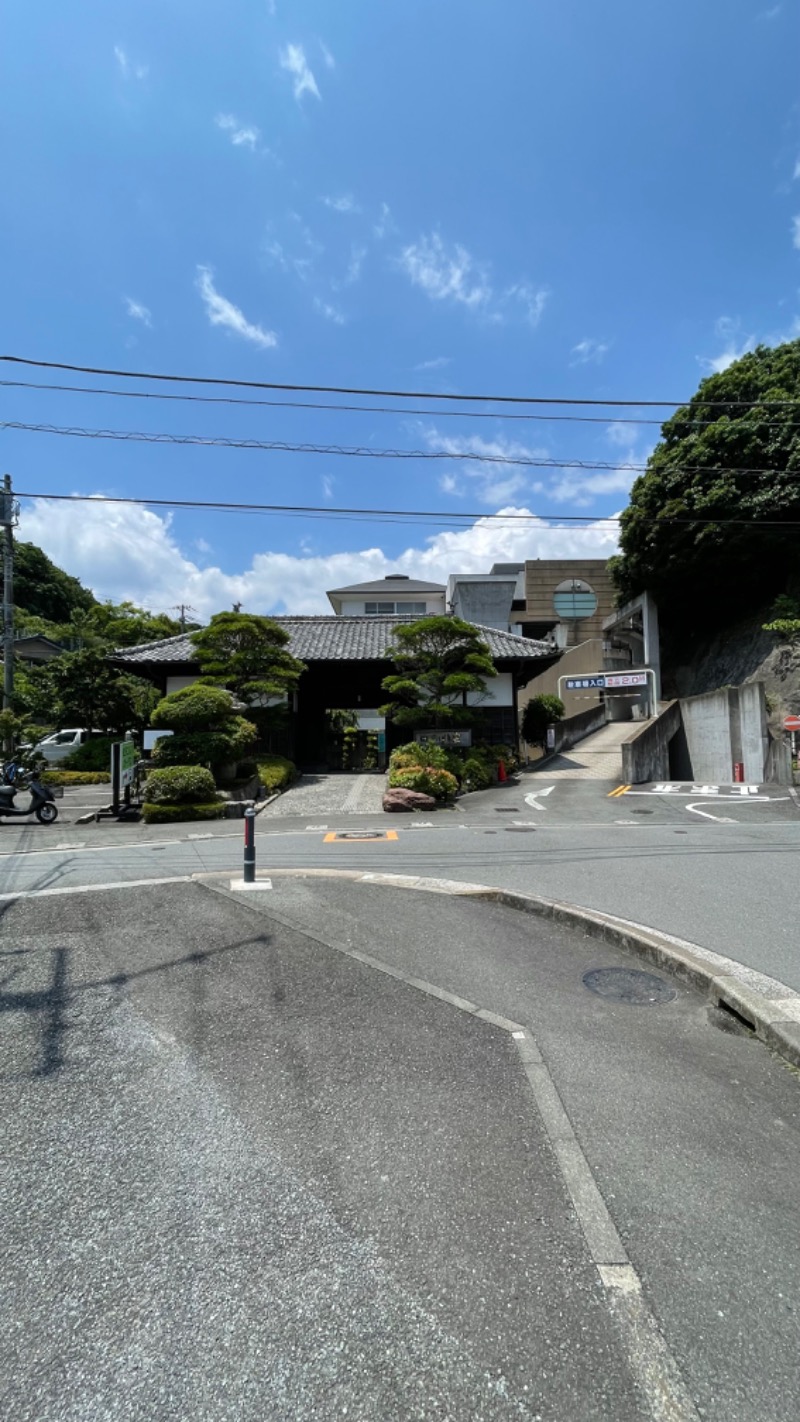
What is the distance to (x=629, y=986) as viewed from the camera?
177 inches

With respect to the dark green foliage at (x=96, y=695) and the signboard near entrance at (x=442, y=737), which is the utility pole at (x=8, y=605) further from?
the signboard near entrance at (x=442, y=737)

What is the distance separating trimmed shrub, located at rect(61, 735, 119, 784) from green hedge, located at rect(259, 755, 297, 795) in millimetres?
5613

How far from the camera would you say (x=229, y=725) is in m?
16.5

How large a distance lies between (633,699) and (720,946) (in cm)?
2912

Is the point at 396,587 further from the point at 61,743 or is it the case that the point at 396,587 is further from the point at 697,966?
the point at 697,966

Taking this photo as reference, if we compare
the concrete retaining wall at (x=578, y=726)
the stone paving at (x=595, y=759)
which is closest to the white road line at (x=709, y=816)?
the stone paving at (x=595, y=759)

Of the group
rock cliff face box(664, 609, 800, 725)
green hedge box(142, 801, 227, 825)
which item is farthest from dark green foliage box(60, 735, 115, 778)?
rock cliff face box(664, 609, 800, 725)

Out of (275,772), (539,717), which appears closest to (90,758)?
(275,772)

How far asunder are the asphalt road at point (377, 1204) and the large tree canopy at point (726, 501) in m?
22.1

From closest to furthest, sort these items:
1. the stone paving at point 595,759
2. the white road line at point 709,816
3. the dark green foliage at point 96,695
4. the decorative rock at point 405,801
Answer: the white road line at point 709,816 → the decorative rock at point 405,801 → the stone paving at point 595,759 → the dark green foliage at point 96,695

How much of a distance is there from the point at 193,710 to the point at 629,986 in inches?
518

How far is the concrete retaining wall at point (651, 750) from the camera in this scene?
20.3m

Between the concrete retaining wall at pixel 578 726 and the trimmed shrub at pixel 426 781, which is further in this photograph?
the concrete retaining wall at pixel 578 726

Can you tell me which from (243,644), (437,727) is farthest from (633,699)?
(243,644)
